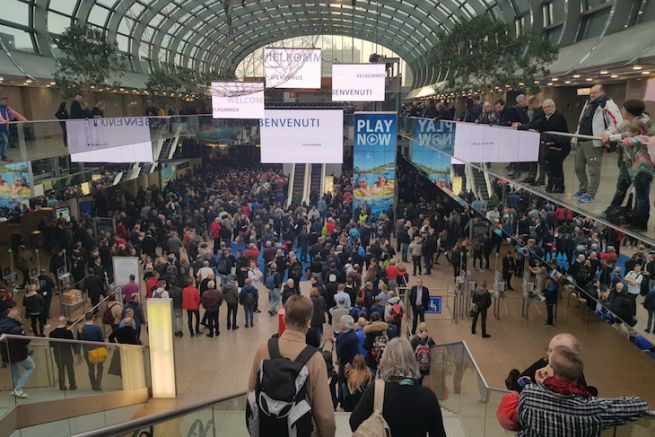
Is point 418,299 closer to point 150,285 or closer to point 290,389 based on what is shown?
point 150,285

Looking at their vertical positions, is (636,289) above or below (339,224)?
above

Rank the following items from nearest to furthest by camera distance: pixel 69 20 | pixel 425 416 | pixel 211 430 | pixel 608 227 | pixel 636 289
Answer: pixel 425 416
pixel 211 430
pixel 636 289
pixel 608 227
pixel 69 20

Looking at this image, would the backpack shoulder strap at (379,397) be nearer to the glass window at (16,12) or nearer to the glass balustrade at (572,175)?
the glass balustrade at (572,175)

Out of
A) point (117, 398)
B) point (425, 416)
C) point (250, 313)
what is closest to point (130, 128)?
point (250, 313)

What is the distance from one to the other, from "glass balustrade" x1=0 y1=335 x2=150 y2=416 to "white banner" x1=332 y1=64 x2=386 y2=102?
21161mm

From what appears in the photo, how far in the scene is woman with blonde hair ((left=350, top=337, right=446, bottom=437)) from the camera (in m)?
2.75

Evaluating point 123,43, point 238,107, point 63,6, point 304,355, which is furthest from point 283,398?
point 123,43

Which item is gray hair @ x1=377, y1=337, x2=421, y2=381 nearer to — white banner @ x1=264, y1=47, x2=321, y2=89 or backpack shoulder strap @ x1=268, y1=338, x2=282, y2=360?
backpack shoulder strap @ x1=268, y1=338, x2=282, y2=360

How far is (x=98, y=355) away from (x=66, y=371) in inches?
20.5

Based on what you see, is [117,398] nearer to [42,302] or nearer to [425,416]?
[42,302]

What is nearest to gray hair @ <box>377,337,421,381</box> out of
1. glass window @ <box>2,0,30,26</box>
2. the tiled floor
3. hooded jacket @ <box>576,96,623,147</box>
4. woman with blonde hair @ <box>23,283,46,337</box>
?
hooded jacket @ <box>576,96,623,147</box>

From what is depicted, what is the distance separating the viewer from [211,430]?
4492mm

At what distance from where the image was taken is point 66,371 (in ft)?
25.0

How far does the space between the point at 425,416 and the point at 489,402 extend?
255 cm
